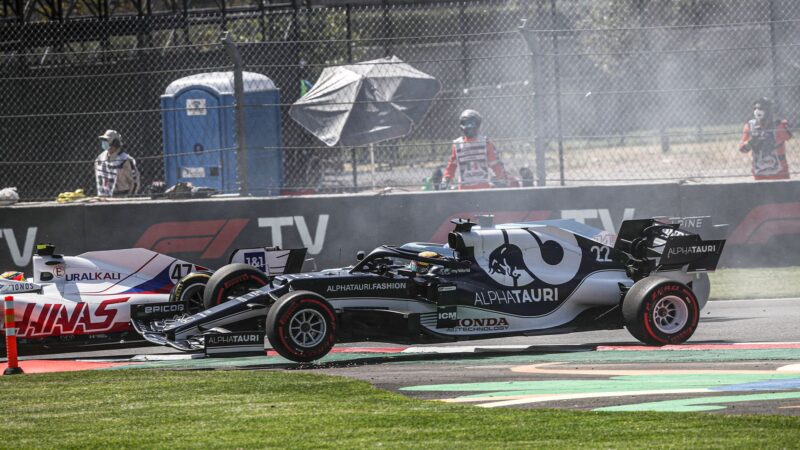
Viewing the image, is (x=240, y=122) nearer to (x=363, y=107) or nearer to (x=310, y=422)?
(x=363, y=107)

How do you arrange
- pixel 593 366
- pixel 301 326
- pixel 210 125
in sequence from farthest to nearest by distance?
pixel 210 125, pixel 301 326, pixel 593 366

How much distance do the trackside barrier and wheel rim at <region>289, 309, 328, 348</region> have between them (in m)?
2.29

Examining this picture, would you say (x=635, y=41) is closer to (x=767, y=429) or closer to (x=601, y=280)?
(x=601, y=280)

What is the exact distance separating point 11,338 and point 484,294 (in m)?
3.90

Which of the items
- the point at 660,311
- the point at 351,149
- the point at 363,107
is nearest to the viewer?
the point at 660,311

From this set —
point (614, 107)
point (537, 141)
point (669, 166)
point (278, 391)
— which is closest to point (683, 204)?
point (537, 141)

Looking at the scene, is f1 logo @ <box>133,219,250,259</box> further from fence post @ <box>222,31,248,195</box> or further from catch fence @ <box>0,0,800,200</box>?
catch fence @ <box>0,0,800,200</box>

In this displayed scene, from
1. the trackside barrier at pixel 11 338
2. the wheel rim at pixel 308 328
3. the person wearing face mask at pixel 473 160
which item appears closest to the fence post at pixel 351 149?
the person wearing face mask at pixel 473 160

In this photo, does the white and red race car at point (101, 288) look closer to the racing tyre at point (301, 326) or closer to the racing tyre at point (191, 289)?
the racing tyre at point (191, 289)

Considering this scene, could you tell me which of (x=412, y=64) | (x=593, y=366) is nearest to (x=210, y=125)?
(x=412, y=64)

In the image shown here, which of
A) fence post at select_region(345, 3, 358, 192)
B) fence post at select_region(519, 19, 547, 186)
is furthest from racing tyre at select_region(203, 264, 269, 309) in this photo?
fence post at select_region(519, 19, 547, 186)

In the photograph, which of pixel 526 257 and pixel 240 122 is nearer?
pixel 526 257

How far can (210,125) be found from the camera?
21.2 m

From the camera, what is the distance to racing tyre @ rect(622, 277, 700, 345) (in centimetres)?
993
